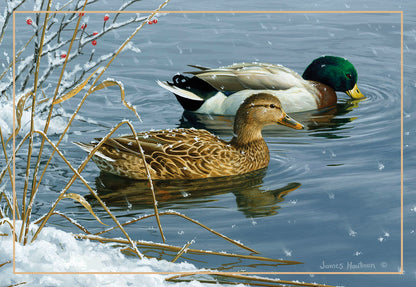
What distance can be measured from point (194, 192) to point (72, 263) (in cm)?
183

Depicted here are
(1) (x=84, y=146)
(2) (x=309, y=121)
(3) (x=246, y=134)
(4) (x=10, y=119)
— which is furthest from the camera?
(2) (x=309, y=121)

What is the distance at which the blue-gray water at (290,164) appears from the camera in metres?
3.95

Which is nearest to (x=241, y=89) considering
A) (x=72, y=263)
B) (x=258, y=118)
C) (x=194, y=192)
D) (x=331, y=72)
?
(x=331, y=72)

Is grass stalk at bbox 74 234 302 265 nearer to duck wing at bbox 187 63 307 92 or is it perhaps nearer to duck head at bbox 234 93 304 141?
duck head at bbox 234 93 304 141

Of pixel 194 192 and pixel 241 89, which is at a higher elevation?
pixel 241 89

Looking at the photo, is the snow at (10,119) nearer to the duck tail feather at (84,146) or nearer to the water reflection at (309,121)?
the duck tail feather at (84,146)

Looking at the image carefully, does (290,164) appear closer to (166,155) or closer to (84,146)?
(166,155)

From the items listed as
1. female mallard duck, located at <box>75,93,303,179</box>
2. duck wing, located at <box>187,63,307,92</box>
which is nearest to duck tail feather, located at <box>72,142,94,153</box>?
female mallard duck, located at <box>75,93,303,179</box>

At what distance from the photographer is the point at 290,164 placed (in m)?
5.79

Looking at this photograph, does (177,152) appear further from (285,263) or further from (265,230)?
(285,263)

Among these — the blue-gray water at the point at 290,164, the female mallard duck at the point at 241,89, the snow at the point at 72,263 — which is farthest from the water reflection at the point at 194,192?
the female mallard duck at the point at 241,89

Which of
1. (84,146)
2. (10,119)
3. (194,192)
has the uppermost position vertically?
(10,119)

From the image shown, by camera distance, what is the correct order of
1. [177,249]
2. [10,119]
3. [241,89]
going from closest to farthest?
[177,249] → [10,119] → [241,89]

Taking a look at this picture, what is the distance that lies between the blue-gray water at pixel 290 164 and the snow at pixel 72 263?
0.28 meters
